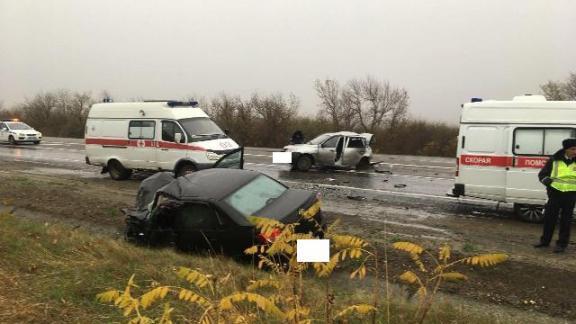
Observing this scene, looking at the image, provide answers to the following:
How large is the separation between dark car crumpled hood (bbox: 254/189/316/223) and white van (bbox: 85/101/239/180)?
6.39 metres

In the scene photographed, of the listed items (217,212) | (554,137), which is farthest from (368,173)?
(217,212)

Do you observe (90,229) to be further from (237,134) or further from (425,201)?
(237,134)

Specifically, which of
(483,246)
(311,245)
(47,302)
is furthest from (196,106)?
(311,245)

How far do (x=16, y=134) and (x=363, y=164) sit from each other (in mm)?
24217

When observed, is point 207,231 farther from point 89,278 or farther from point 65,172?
point 65,172

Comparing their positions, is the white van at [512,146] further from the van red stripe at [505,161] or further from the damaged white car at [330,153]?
the damaged white car at [330,153]

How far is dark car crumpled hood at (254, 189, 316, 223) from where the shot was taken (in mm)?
7148

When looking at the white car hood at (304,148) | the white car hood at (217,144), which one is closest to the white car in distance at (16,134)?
the white car hood at (304,148)

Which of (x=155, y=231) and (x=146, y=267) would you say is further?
(x=155, y=231)

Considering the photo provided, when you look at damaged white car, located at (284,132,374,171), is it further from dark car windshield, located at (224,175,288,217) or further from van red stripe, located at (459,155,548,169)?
dark car windshield, located at (224,175,288,217)

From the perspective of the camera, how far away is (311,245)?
3.04 m

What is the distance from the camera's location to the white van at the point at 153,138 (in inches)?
581

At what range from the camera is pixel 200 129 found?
15.2 metres

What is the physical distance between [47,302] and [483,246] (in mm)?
6266
